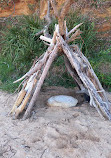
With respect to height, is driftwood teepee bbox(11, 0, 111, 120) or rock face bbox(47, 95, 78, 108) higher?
driftwood teepee bbox(11, 0, 111, 120)

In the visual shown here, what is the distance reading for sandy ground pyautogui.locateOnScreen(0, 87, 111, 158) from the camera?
6.26 ft

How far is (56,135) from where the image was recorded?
2.18 m

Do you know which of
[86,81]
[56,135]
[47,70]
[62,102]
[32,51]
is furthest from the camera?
[32,51]

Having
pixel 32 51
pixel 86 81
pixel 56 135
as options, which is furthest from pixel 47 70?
pixel 32 51

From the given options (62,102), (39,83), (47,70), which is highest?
(47,70)

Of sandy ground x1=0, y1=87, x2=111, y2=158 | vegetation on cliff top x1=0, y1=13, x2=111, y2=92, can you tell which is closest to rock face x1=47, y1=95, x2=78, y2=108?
sandy ground x1=0, y1=87, x2=111, y2=158

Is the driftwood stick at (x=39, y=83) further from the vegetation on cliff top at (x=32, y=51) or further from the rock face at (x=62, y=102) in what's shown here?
the vegetation on cliff top at (x=32, y=51)

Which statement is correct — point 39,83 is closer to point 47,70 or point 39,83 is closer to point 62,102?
point 47,70

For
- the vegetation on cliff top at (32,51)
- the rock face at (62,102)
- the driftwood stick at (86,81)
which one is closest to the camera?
the driftwood stick at (86,81)

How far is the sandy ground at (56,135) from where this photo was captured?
191 cm

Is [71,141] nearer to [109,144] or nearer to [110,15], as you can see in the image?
[109,144]

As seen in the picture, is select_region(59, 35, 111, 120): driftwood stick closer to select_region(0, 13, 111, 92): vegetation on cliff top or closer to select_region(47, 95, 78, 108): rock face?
select_region(47, 95, 78, 108): rock face

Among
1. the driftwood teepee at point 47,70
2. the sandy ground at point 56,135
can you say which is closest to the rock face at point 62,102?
the sandy ground at point 56,135

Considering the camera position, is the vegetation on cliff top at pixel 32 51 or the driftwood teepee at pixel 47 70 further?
the vegetation on cliff top at pixel 32 51
